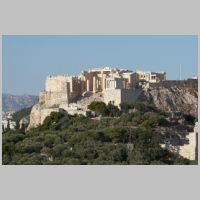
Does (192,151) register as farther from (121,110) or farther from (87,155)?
(121,110)

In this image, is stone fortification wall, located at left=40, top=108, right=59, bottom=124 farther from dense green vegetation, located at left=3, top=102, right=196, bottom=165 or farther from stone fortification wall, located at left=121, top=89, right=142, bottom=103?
stone fortification wall, located at left=121, top=89, right=142, bottom=103

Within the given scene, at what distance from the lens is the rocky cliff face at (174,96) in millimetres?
34750

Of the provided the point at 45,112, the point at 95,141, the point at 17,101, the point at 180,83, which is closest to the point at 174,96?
the point at 180,83

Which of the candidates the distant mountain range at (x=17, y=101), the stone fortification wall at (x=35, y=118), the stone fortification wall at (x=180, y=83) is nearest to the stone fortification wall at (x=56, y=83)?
the stone fortification wall at (x=35, y=118)

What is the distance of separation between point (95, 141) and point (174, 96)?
11.6 meters

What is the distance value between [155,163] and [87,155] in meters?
1.97

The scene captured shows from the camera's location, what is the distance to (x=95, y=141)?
2522 cm

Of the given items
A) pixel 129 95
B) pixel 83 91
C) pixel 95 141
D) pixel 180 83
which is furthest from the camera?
pixel 180 83

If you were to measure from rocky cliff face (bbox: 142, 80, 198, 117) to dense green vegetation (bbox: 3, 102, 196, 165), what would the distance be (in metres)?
2.97

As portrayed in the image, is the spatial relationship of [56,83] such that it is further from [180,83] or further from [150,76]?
[180,83]

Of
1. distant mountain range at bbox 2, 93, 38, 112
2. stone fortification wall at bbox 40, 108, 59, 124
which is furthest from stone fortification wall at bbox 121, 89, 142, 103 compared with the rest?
distant mountain range at bbox 2, 93, 38, 112

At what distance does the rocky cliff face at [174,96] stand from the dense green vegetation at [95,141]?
9.73ft

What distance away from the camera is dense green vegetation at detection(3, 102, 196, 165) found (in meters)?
22.9

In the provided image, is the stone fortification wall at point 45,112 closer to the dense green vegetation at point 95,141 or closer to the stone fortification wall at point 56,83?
the dense green vegetation at point 95,141
